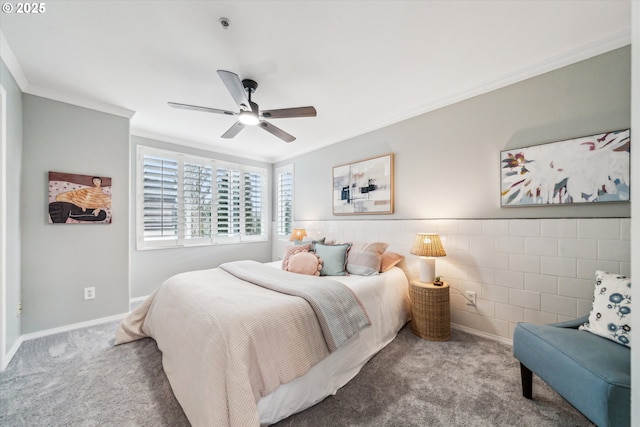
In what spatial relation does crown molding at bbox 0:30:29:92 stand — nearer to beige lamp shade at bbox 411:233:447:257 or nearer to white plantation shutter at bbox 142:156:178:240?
white plantation shutter at bbox 142:156:178:240

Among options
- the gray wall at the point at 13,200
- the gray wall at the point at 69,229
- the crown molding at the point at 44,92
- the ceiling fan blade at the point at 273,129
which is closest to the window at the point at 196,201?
the gray wall at the point at 69,229

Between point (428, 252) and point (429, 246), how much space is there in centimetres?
6

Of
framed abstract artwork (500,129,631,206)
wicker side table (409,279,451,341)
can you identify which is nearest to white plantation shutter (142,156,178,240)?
wicker side table (409,279,451,341)

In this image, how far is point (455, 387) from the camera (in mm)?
1735

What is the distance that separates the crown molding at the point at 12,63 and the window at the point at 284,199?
3417 mm

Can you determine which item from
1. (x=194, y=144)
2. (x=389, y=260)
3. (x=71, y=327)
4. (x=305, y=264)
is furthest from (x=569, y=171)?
(x=71, y=327)

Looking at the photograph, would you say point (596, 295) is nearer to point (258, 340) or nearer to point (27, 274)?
point (258, 340)

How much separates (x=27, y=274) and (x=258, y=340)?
283cm

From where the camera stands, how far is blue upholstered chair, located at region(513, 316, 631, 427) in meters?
1.06

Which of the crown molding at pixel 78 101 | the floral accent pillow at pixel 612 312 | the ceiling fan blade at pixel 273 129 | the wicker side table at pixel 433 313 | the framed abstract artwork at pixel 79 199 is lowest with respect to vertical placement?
the wicker side table at pixel 433 313

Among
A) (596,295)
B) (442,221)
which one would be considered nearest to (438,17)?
(442,221)

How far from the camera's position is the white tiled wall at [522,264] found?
6.29 feet

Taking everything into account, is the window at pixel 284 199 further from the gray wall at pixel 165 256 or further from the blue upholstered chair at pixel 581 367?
the blue upholstered chair at pixel 581 367

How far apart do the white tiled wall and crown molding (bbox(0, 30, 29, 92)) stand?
13.1 ft
